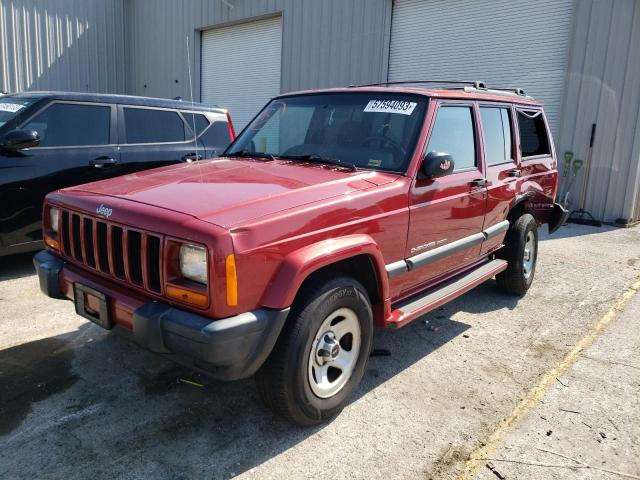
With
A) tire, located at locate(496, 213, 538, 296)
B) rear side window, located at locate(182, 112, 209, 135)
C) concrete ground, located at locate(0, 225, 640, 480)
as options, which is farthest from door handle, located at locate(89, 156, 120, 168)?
tire, located at locate(496, 213, 538, 296)

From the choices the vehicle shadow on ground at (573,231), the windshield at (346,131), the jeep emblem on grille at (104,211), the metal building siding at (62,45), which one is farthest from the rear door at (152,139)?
the metal building siding at (62,45)

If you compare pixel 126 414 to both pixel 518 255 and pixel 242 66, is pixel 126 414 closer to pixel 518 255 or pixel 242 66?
pixel 518 255

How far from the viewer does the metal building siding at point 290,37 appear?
12.2 metres

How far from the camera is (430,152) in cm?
342

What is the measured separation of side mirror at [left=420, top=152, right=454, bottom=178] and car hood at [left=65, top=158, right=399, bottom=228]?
22cm

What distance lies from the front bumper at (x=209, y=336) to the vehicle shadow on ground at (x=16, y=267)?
3.52 m

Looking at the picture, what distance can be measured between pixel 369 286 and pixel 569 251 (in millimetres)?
5360

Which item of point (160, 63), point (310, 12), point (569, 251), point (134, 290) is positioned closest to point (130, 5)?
point (160, 63)

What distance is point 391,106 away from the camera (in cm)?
366

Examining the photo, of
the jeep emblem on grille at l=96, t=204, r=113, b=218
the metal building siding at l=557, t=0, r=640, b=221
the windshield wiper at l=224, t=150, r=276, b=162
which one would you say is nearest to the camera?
the jeep emblem on grille at l=96, t=204, r=113, b=218

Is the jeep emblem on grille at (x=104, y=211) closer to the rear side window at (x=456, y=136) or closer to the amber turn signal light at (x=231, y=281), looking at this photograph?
the amber turn signal light at (x=231, y=281)

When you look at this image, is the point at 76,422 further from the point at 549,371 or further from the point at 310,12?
the point at 310,12

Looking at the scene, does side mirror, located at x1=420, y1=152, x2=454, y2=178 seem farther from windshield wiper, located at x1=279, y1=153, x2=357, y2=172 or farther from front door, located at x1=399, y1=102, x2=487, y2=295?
windshield wiper, located at x1=279, y1=153, x2=357, y2=172

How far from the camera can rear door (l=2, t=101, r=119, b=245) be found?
202 inches
